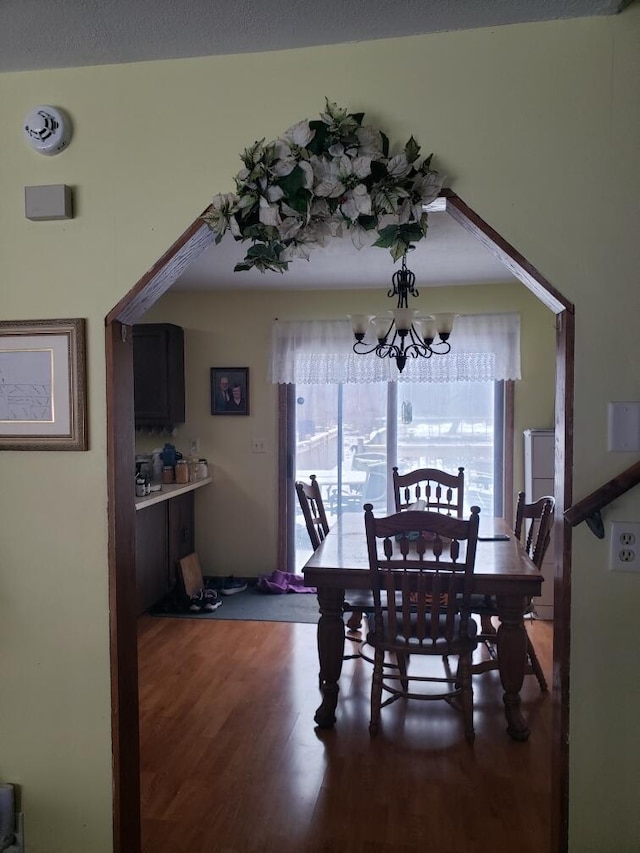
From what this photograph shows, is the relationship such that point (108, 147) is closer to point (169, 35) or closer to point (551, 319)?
point (169, 35)

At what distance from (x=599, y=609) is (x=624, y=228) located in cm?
93

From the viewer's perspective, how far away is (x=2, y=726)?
5.65 feet

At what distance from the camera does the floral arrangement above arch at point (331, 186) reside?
140 centimetres

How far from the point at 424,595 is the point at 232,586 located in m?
2.48

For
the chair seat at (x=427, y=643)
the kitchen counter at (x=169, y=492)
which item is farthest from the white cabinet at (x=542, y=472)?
the kitchen counter at (x=169, y=492)

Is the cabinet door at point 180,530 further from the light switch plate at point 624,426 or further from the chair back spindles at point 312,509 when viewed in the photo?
the light switch plate at point 624,426

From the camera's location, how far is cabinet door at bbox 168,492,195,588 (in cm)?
431

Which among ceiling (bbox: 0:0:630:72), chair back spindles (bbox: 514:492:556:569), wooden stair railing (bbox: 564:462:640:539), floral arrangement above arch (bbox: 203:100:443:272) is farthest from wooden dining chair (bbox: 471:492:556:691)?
ceiling (bbox: 0:0:630:72)

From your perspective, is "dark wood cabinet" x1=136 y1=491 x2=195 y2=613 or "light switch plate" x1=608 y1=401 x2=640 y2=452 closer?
"light switch plate" x1=608 y1=401 x2=640 y2=452

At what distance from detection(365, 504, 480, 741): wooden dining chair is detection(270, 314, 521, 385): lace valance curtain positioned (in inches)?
83.1

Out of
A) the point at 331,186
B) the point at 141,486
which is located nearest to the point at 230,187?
the point at 331,186

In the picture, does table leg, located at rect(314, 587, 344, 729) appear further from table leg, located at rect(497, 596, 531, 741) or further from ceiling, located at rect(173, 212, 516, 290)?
ceiling, located at rect(173, 212, 516, 290)

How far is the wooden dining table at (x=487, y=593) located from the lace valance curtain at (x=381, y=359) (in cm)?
194

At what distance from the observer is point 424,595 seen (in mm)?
2373
